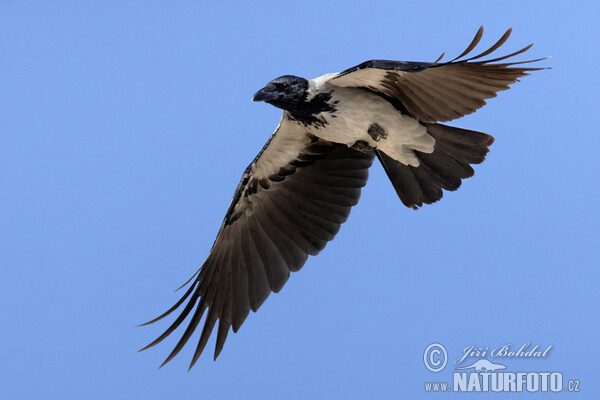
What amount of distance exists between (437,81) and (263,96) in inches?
44.6

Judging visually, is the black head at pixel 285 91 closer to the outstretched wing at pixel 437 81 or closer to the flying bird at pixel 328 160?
the flying bird at pixel 328 160

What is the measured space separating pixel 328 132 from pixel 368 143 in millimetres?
320

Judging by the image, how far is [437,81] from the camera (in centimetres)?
515

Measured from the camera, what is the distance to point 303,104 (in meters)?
5.68

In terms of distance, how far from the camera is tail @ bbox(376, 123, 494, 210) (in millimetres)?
5684

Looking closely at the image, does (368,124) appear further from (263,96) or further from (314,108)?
(263,96)

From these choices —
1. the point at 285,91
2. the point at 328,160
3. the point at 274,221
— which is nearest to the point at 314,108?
the point at 285,91

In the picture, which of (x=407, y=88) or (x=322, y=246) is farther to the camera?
(x=322, y=246)

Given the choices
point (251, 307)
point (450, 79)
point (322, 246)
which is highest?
point (450, 79)

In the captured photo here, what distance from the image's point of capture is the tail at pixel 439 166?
224 inches

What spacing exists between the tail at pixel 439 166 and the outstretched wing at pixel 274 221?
381 millimetres

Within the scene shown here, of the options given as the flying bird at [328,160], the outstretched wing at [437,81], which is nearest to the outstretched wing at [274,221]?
the flying bird at [328,160]

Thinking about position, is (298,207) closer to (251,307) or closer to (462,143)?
(251,307)

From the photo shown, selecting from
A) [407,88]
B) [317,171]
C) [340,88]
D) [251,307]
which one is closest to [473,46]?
[407,88]
